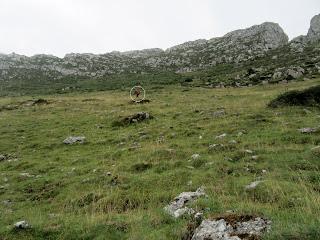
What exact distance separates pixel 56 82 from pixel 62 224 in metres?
106

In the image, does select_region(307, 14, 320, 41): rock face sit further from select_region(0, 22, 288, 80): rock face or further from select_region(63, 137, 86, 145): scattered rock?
select_region(63, 137, 86, 145): scattered rock

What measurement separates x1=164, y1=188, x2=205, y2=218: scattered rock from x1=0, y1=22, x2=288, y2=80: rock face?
97676 millimetres

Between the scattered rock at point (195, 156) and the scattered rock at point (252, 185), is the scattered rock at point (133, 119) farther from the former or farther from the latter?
the scattered rock at point (252, 185)

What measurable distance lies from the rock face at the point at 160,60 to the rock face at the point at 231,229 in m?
101

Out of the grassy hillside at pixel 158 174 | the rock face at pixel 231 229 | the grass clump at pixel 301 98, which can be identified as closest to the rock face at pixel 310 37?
the grass clump at pixel 301 98

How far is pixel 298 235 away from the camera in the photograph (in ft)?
23.8

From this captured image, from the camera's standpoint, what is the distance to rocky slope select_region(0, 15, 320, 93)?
376 feet

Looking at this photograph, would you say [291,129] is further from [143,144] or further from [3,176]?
[3,176]

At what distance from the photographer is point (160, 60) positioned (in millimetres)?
134875

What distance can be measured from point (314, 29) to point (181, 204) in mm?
112187

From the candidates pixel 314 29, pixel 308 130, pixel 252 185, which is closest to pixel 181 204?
pixel 252 185

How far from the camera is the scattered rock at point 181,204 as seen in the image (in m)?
11.2

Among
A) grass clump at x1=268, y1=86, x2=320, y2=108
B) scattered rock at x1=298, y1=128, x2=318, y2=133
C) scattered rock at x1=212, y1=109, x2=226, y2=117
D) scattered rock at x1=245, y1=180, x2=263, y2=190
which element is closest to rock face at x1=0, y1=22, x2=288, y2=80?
scattered rock at x1=212, y1=109, x2=226, y2=117

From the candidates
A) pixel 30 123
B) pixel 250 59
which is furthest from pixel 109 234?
pixel 250 59
